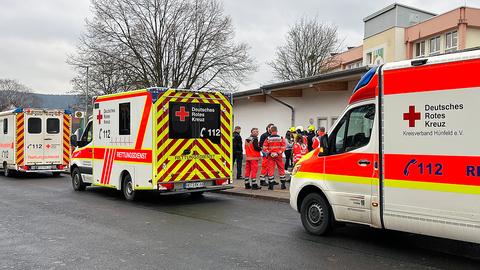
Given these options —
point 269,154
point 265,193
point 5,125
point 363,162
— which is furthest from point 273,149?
point 5,125

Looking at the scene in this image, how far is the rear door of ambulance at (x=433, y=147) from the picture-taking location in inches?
221

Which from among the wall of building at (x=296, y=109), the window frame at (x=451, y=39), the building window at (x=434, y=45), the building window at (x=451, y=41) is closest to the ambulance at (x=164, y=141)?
the wall of building at (x=296, y=109)

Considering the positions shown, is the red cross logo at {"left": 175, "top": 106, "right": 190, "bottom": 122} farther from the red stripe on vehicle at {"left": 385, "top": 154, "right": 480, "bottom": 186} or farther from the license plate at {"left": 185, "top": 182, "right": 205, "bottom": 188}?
the red stripe on vehicle at {"left": 385, "top": 154, "right": 480, "bottom": 186}

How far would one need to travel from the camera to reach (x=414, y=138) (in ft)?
20.4

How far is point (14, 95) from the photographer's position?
9112 cm

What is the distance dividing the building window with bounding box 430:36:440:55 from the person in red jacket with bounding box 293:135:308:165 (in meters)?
20.1

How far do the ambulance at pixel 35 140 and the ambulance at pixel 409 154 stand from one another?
47.8 feet

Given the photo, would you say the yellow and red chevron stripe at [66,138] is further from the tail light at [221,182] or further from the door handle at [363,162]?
the door handle at [363,162]

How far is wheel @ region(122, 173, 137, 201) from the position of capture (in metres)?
11.7

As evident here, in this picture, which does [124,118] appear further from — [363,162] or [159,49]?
[159,49]

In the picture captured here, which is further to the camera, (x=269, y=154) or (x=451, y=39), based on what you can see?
(x=451, y=39)

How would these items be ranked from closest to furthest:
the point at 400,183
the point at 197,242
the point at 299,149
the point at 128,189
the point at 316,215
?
1. the point at 400,183
2. the point at 197,242
3. the point at 316,215
4. the point at 128,189
5. the point at 299,149

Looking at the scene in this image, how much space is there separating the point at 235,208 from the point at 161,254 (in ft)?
14.0

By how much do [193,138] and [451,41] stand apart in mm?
22894
